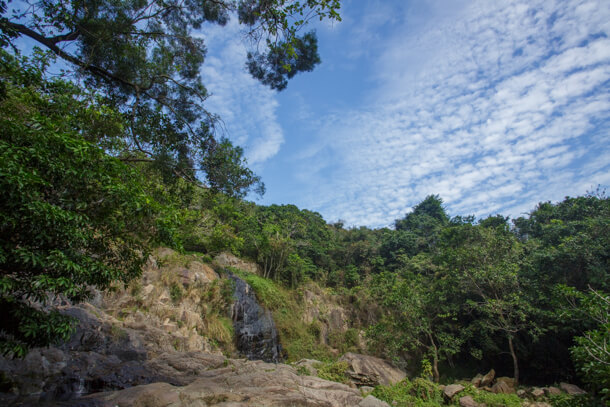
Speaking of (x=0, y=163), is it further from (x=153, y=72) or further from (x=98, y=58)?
(x=153, y=72)

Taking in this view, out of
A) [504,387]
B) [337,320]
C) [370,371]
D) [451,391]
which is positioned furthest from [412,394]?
[337,320]

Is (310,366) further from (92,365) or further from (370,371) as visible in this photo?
(92,365)

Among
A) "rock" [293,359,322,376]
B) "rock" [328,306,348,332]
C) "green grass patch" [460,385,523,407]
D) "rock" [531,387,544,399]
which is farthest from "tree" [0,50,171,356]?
"rock" [328,306,348,332]

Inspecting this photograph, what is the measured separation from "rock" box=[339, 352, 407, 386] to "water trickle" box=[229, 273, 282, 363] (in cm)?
482

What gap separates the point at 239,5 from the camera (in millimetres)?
6211

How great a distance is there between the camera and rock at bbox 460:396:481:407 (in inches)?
406

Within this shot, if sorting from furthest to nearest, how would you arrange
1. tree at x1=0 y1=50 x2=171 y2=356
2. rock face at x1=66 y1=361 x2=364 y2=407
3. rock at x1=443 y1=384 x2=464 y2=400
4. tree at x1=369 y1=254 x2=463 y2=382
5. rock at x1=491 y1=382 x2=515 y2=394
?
tree at x1=369 y1=254 x2=463 y2=382 → rock at x1=491 y1=382 x2=515 y2=394 → rock at x1=443 y1=384 x2=464 y2=400 → rock face at x1=66 y1=361 x2=364 y2=407 → tree at x1=0 y1=50 x2=171 y2=356

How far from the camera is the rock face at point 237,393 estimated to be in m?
5.00

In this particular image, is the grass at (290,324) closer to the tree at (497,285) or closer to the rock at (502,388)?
the rock at (502,388)

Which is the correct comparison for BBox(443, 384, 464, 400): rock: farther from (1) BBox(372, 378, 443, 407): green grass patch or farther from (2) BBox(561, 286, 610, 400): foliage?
(2) BBox(561, 286, 610, 400): foliage

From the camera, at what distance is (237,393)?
Answer: 5.75 metres

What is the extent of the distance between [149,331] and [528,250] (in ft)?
66.1

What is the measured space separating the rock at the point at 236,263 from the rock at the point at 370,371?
1125 centimetres

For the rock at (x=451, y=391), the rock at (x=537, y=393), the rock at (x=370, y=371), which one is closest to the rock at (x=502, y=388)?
the rock at (x=537, y=393)
